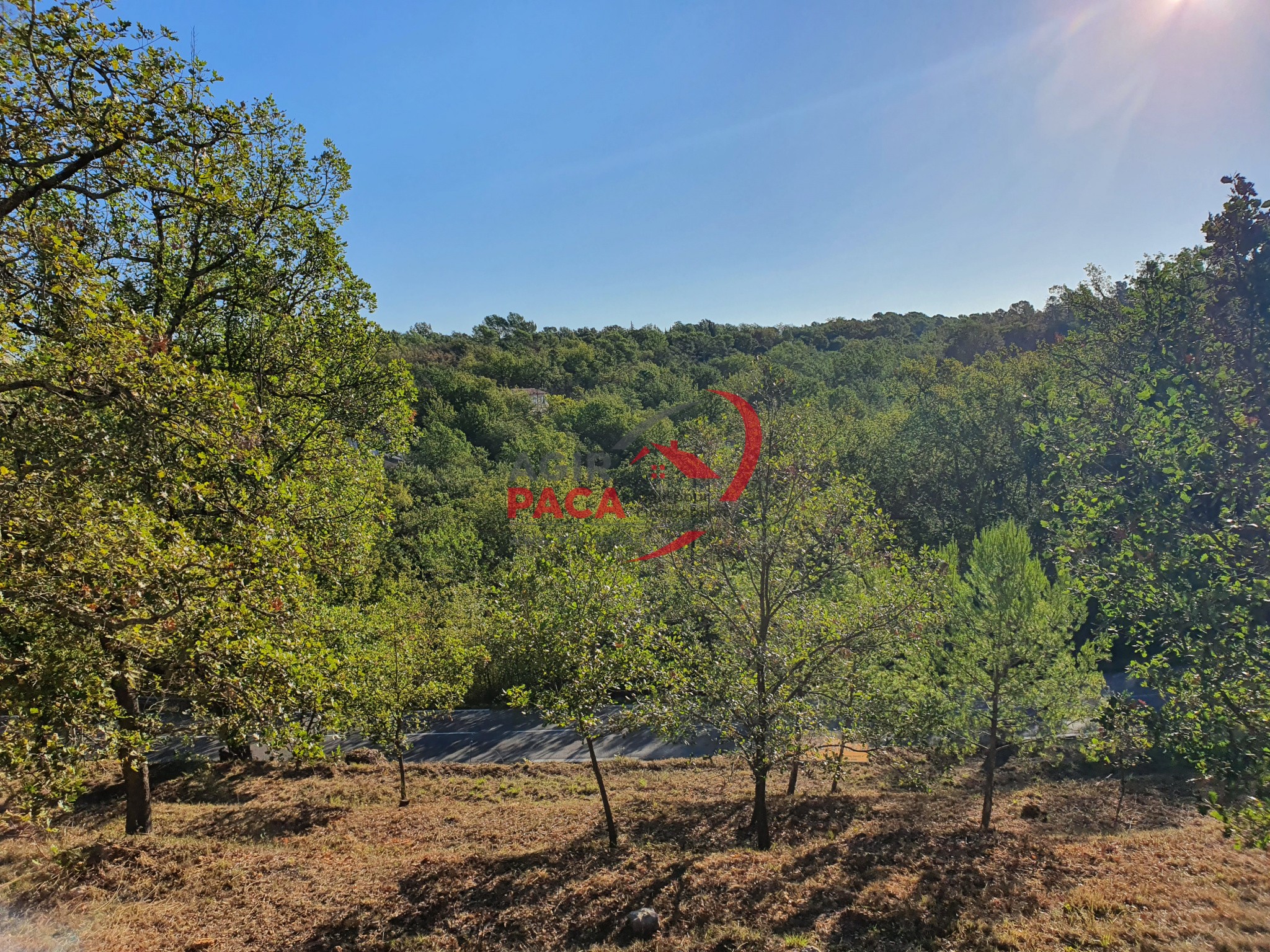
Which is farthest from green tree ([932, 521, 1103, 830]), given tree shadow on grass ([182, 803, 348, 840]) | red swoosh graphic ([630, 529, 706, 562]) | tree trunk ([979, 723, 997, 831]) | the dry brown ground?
tree shadow on grass ([182, 803, 348, 840])

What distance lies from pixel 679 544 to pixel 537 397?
67757mm

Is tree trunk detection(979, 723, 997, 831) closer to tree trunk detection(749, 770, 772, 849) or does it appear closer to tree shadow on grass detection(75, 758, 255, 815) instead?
tree trunk detection(749, 770, 772, 849)

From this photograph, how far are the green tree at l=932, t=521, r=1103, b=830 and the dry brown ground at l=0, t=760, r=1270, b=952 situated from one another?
1866mm

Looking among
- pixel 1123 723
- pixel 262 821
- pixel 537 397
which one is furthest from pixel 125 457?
pixel 537 397

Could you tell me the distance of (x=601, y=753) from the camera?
1906 cm

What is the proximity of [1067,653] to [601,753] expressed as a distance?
13238 millimetres

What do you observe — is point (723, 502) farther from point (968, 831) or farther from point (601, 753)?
point (601, 753)

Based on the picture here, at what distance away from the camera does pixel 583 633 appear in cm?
958

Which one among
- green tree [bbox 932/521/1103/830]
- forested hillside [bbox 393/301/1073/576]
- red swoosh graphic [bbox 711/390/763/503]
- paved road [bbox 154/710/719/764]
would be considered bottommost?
paved road [bbox 154/710/719/764]

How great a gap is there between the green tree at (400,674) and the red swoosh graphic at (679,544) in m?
5.37

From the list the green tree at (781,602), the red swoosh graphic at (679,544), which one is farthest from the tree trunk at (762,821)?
the red swoosh graphic at (679,544)

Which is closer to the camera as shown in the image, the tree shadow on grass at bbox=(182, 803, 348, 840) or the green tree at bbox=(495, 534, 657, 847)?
the green tree at bbox=(495, 534, 657, 847)

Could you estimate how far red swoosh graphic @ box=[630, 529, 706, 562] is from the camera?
10828 millimetres

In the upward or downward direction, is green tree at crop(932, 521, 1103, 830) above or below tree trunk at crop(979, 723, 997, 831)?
above
